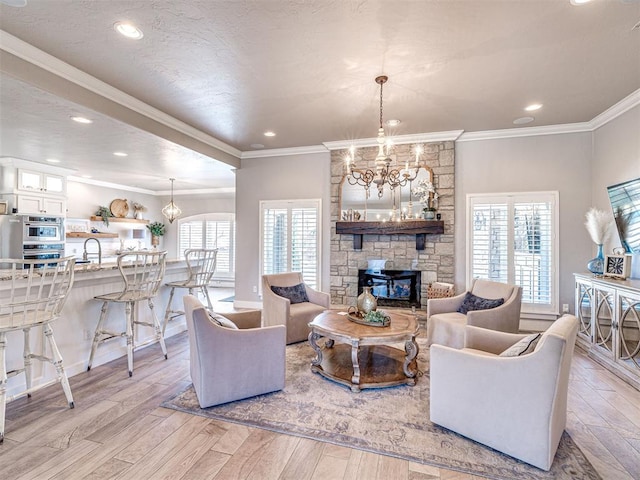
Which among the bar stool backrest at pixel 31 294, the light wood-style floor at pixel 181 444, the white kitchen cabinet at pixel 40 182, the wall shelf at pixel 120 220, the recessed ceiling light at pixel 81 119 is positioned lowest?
the light wood-style floor at pixel 181 444

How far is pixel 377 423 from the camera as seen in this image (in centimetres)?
238

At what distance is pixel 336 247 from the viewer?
5.62 m

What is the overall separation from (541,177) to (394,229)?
231cm

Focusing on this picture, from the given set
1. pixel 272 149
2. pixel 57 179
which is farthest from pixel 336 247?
pixel 57 179

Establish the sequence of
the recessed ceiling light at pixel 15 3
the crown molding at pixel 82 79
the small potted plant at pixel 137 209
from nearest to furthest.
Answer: the recessed ceiling light at pixel 15 3
the crown molding at pixel 82 79
the small potted plant at pixel 137 209

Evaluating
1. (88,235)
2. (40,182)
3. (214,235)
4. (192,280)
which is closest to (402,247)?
(192,280)

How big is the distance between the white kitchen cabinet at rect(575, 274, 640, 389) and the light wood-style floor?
381mm

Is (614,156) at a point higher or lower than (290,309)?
higher

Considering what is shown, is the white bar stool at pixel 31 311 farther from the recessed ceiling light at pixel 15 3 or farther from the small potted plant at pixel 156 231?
the small potted plant at pixel 156 231

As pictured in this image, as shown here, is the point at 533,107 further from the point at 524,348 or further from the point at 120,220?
the point at 120,220

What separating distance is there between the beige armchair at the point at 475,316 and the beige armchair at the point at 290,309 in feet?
4.78

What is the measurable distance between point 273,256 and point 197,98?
121 inches

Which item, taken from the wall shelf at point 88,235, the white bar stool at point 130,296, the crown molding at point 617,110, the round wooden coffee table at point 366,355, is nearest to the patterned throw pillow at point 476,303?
the round wooden coffee table at point 366,355

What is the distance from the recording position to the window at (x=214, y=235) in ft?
31.4
